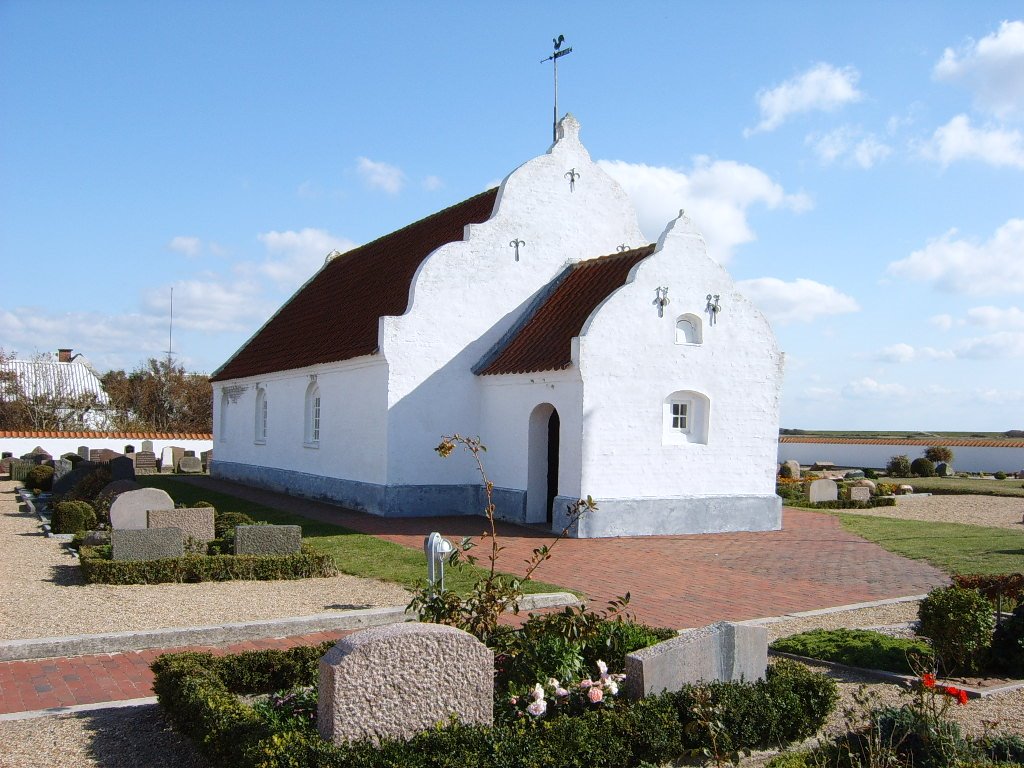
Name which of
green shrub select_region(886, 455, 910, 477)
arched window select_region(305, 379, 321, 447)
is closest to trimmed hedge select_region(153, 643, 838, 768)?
arched window select_region(305, 379, 321, 447)

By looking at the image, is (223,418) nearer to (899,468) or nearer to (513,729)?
(513,729)

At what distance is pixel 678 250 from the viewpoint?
18500 millimetres

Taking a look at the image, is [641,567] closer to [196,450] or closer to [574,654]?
[574,654]

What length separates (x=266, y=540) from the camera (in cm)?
1332

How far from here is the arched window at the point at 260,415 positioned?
94.4ft

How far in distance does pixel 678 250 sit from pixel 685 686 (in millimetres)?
13290

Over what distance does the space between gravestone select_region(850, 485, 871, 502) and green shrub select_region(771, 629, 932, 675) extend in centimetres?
1903

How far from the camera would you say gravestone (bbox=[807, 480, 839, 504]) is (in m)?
27.6

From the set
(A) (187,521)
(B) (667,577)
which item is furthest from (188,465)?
(B) (667,577)

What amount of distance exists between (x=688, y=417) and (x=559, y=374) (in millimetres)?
3131

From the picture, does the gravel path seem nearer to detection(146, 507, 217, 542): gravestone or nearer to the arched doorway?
detection(146, 507, 217, 542): gravestone

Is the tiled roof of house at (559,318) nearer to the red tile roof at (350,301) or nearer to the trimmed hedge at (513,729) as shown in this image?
the red tile roof at (350,301)

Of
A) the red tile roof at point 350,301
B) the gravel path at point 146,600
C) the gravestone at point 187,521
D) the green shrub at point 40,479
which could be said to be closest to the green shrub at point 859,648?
the gravel path at point 146,600

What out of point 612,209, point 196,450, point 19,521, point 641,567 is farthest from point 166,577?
point 196,450
